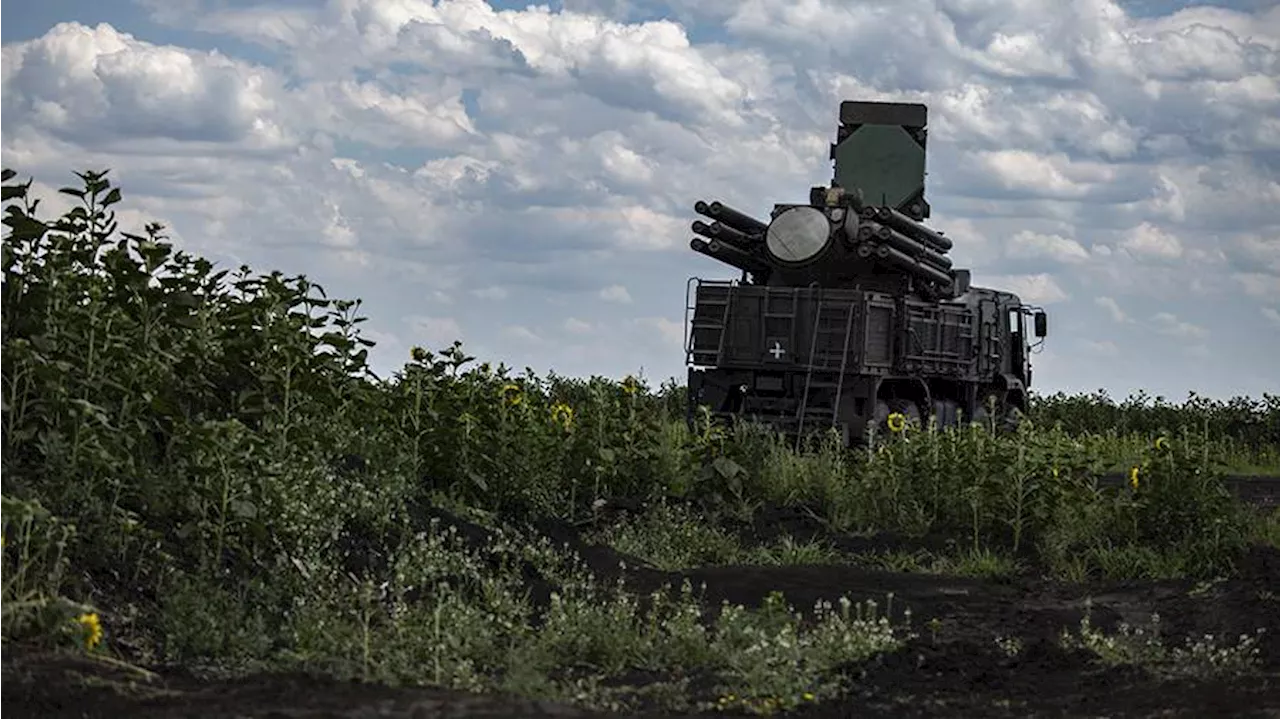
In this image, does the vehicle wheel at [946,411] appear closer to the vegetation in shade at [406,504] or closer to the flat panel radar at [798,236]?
the flat panel radar at [798,236]

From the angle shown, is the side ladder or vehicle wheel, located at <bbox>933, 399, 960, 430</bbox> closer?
the side ladder

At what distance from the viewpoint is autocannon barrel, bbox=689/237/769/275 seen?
2428 centimetres

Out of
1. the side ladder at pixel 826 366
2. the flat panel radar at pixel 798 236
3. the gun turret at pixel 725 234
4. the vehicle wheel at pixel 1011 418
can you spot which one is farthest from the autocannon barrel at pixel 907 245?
the vehicle wheel at pixel 1011 418

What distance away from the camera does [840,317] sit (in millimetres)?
22859

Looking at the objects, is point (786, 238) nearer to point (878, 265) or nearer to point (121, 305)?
point (878, 265)

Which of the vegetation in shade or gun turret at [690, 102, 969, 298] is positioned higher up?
gun turret at [690, 102, 969, 298]

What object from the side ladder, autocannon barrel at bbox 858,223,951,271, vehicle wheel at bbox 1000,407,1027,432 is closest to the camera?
the side ladder

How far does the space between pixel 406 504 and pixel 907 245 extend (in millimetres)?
11304

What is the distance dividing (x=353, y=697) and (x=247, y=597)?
3.36 metres

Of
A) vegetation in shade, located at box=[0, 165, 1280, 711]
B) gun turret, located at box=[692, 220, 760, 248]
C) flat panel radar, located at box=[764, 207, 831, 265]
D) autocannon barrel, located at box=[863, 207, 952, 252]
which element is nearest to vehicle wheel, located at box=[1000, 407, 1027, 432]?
autocannon barrel, located at box=[863, 207, 952, 252]

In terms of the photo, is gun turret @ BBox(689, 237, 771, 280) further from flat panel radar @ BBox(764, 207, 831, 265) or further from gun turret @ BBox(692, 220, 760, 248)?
flat panel radar @ BBox(764, 207, 831, 265)

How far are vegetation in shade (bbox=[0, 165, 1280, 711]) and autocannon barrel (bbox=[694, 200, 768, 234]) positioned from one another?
6.40 m

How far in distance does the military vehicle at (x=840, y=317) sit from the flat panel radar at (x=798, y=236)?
0.02 meters

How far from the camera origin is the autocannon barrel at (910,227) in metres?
23.7
